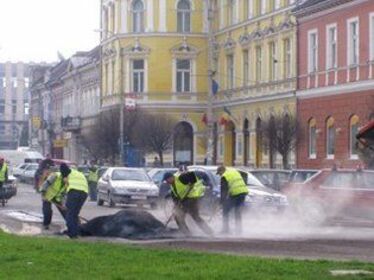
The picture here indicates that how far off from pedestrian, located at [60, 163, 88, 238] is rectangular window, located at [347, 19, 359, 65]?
31.7m

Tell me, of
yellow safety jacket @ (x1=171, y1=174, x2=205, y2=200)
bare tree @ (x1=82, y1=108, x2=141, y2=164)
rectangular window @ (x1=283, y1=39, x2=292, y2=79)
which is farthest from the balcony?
yellow safety jacket @ (x1=171, y1=174, x2=205, y2=200)

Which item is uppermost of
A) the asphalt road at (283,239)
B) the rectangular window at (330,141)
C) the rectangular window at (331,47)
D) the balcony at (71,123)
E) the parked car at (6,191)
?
the rectangular window at (331,47)

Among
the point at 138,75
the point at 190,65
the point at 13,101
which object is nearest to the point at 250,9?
the point at 190,65

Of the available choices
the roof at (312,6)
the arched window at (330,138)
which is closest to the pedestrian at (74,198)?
the roof at (312,6)

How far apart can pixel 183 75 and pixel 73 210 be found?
5738cm

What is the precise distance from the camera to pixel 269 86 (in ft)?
224

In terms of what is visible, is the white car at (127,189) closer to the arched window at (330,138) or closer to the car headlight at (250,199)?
the car headlight at (250,199)

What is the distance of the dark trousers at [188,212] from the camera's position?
87.0ft

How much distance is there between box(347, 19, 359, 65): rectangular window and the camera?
183ft

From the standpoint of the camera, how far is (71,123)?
102 meters

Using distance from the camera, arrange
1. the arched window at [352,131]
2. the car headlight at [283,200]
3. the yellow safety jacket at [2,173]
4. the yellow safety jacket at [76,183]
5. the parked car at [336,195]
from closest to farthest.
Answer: the yellow safety jacket at [76,183], the parked car at [336,195], the car headlight at [283,200], the yellow safety jacket at [2,173], the arched window at [352,131]

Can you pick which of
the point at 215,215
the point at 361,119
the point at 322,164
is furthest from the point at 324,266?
the point at 322,164

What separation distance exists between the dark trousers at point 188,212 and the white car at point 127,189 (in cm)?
1572

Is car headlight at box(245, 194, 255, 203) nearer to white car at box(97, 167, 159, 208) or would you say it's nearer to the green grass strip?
white car at box(97, 167, 159, 208)
